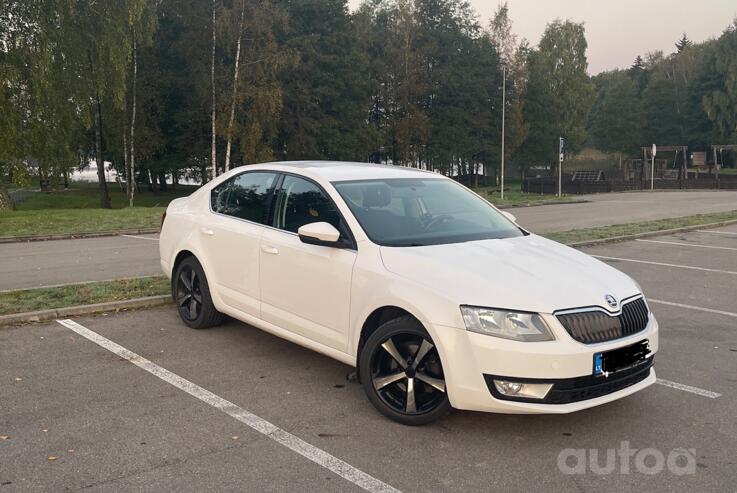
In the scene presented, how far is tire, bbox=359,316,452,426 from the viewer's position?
4.04 metres

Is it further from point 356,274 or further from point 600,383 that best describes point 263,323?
point 600,383

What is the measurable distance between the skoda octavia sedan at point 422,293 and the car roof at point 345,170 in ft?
0.08

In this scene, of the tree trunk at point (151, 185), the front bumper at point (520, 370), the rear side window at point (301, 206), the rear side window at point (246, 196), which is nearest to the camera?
the front bumper at point (520, 370)

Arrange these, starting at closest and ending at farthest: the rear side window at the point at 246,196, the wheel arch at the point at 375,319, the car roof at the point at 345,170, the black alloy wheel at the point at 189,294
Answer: the wheel arch at the point at 375,319
the car roof at the point at 345,170
the rear side window at the point at 246,196
the black alloy wheel at the point at 189,294

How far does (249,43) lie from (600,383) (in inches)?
1398

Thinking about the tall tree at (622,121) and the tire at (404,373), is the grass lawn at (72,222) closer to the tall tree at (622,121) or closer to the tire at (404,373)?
the tire at (404,373)

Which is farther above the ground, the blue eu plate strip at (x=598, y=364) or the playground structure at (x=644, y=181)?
the playground structure at (x=644, y=181)

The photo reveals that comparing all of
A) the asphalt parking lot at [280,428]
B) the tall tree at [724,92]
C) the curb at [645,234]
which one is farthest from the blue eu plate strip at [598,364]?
the tall tree at [724,92]

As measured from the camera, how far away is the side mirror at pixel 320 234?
15.0ft

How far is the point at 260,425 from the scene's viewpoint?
4.15 meters

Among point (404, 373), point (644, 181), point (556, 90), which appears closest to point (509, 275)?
point (404, 373)

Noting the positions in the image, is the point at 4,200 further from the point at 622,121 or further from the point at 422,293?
the point at 622,121

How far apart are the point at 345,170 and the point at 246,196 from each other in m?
1.01

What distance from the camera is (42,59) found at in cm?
2327
